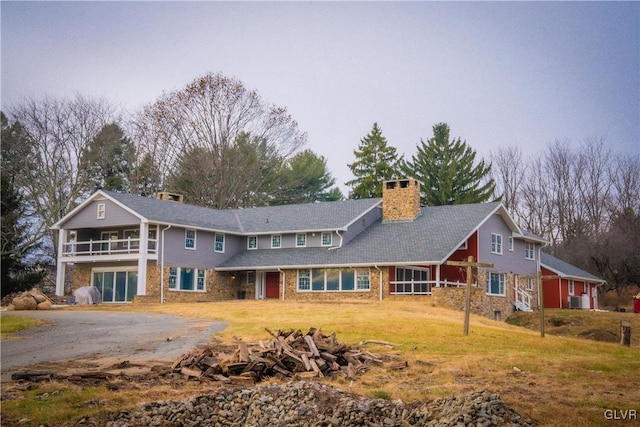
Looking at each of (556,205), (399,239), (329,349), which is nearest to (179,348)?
(329,349)

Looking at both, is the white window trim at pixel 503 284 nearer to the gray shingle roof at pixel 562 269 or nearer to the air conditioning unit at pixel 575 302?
the gray shingle roof at pixel 562 269

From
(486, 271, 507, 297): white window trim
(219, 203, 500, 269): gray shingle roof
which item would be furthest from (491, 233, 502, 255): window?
(219, 203, 500, 269): gray shingle roof

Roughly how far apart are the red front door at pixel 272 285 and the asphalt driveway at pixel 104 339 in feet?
48.4

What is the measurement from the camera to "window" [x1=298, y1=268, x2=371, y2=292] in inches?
1510

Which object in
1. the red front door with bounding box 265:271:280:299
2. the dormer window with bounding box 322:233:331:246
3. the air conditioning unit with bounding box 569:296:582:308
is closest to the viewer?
the dormer window with bounding box 322:233:331:246

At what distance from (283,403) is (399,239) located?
27648 millimetres

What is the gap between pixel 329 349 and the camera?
15977mm

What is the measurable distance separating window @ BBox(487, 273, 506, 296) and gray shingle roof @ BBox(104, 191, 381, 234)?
8.05 metres

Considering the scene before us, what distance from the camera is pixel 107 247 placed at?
42.7 metres

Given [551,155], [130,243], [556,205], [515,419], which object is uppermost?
[551,155]

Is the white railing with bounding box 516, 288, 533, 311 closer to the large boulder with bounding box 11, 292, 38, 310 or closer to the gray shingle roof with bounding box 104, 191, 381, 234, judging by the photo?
the gray shingle roof with bounding box 104, 191, 381, 234

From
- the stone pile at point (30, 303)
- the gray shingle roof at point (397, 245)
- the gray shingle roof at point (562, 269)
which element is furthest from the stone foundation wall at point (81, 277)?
the gray shingle roof at point (562, 269)

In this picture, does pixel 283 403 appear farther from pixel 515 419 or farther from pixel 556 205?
pixel 556 205

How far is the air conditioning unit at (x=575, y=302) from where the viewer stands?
145 feet
